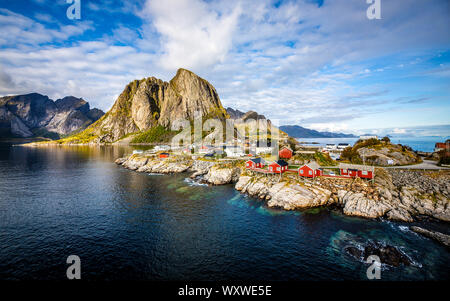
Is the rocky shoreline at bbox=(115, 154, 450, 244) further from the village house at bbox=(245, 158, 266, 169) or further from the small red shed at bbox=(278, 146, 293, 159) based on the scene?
the small red shed at bbox=(278, 146, 293, 159)

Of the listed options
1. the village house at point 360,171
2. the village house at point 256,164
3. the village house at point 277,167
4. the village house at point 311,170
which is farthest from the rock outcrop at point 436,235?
the village house at point 256,164

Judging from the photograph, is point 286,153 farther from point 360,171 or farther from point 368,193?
point 368,193

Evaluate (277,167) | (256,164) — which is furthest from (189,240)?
(256,164)

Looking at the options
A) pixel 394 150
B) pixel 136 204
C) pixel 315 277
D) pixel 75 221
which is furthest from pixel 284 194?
pixel 394 150

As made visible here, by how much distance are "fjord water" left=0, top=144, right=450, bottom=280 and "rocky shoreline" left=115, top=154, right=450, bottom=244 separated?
10.3 ft

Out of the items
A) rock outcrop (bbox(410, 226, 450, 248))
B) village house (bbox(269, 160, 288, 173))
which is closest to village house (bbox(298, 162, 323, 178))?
village house (bbox(269, 160, 288, 173))

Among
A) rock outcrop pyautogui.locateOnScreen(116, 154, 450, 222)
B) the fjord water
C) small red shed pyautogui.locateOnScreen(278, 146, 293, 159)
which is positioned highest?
small red shed pyautogui.locateOnScreen(278, 146, 293, 159)

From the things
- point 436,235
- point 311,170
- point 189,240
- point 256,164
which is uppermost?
point 256,164

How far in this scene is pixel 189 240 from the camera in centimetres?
2789

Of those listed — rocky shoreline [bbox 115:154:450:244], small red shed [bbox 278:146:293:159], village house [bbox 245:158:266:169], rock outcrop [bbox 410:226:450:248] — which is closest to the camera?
rock outcrop [bbox 410:226:450:248]

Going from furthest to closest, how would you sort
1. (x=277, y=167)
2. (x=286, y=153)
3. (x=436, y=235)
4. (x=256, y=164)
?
(x=286, y=153) → (x=256, y=164) → (x=277, y=167) → (x=436, y=235)

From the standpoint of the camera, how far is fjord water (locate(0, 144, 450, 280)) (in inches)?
845

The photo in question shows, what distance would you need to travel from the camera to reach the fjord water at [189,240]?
21.5 metres

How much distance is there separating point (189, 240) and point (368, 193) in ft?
122
